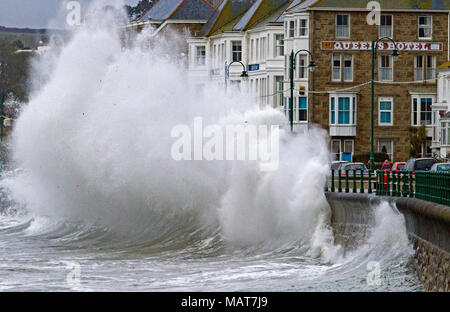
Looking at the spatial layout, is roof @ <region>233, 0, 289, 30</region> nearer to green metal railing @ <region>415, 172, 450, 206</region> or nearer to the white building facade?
the white building facade

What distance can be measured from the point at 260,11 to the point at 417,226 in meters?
56.1

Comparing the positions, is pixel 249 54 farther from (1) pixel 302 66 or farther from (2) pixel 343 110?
(2) pixel 343 110

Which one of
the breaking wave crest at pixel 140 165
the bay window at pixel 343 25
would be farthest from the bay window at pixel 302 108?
the breaking wave crest at pixel 140 165

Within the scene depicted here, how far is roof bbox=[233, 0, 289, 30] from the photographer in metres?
79.3

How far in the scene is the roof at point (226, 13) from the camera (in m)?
86.2

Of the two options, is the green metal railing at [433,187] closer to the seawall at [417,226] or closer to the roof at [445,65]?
the seawall at [417,226]

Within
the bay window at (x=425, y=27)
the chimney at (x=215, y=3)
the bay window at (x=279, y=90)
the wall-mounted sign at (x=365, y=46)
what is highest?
the chimney at (x=215, y=3)

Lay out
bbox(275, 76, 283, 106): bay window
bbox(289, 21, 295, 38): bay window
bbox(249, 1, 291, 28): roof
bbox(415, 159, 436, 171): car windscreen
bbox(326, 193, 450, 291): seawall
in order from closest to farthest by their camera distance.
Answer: bbox(326, 193, 450, 291): seawall
bbox(415, 159, 436, 171): car windscreen
bbox(289, 21, 295, 38): bay window
bbox(275, 76, 283, 106): bay window
bbox(249, 1, 291, 28): roof

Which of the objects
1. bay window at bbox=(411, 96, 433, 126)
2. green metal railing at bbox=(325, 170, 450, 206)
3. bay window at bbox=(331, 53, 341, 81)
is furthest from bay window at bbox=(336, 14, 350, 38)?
green metal railing at bbox=(325, 170, 450, 206)

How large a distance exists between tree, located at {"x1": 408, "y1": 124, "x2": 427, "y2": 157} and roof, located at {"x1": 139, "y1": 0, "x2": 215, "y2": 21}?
32616mm

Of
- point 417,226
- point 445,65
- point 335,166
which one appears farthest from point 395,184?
point 445,65

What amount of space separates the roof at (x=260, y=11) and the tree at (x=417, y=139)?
A: 18.3 metres

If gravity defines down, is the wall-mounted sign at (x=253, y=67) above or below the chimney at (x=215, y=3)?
below

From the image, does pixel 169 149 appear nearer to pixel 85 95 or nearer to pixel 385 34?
pixel 85 95
